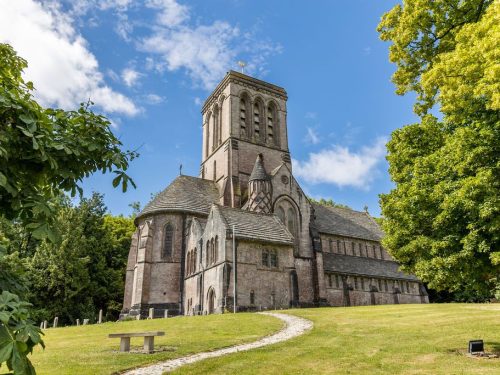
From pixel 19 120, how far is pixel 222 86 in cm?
5261

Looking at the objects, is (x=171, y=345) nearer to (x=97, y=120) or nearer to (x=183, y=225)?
(x=97, y=120)

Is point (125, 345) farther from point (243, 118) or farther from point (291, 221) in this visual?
point (243, 118)

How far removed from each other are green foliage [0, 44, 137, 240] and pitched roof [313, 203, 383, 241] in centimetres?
4577

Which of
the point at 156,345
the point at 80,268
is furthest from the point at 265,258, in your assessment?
the point at 80,268

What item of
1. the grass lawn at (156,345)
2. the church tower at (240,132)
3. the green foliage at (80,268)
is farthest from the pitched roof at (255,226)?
the green foliage at (80,268)

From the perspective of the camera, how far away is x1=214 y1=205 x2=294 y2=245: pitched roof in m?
35.8

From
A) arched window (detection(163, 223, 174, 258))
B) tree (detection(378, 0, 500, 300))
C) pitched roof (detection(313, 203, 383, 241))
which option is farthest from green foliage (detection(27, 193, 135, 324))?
tree (detection(378, 0, 500, 300))

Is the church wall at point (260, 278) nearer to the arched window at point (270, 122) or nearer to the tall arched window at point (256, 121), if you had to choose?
the tall arched window at point (256, 121)

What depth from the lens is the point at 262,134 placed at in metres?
55.2

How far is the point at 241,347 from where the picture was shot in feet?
53.2

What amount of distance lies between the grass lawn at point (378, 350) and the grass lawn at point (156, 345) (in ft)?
6.94

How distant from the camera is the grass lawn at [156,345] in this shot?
42.1 feet

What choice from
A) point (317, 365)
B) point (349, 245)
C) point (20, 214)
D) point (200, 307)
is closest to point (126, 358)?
point (317, 365)

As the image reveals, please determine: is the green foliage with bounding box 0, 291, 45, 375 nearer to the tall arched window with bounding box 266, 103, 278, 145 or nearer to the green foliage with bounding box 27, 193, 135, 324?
the green foliage with bounding box 27, 193, 135, 324
